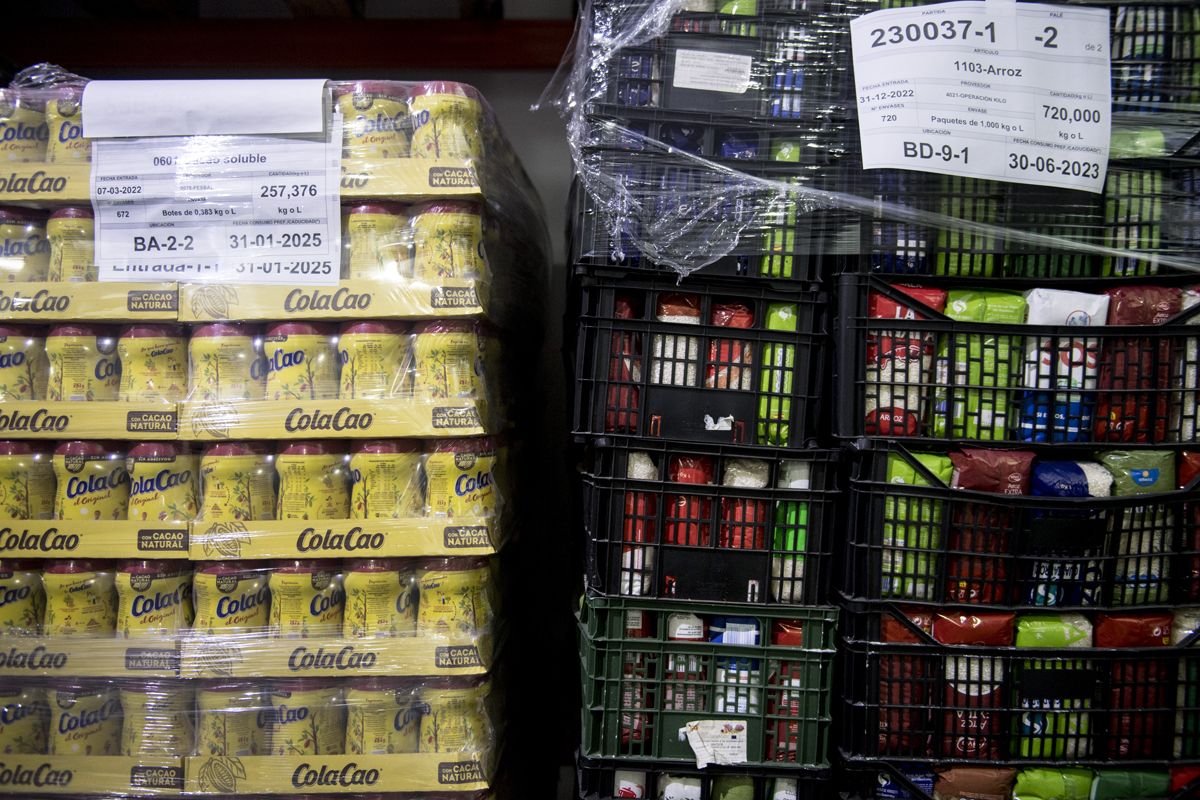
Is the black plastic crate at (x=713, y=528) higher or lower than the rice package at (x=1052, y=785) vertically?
higher

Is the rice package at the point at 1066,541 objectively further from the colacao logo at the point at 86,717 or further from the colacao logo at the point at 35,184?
the colacao logo at the point at 35,184

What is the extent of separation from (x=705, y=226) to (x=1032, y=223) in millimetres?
729

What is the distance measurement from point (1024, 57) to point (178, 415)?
6.70 feet

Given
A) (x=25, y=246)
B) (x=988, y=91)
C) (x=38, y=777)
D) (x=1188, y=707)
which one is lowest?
(x=38, y=777)

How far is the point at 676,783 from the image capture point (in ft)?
4.92

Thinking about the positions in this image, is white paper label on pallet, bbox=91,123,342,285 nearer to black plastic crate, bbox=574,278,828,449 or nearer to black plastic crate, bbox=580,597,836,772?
black plastic crate, bbox=574,278,828,449

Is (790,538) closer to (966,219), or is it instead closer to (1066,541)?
(1066,541)

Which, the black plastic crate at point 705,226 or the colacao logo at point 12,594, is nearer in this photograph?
the black plastic crate at point 705,226

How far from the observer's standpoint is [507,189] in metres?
1.88

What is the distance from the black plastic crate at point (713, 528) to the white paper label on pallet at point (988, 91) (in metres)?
0.72

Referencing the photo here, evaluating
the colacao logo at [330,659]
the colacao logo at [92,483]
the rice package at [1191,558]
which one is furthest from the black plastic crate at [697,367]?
the colacao logo at [92,483]

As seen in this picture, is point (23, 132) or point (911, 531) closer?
point (911, 531)

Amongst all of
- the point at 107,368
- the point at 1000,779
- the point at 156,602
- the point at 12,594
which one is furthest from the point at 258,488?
the point at 1000,779

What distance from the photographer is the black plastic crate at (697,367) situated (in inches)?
58.4
